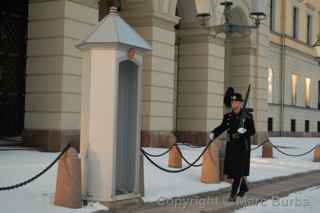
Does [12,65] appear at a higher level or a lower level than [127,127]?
higher

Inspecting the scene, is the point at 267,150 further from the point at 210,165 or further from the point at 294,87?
the point at 294,87

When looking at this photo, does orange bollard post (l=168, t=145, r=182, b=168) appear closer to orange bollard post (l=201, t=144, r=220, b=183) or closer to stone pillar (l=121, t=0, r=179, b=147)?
orange bollard post (l=201, t=144, r=220, b=183)

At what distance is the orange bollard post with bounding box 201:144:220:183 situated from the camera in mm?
11625

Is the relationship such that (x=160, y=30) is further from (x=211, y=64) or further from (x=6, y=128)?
(x=6, y=128)

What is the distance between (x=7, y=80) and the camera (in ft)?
61.0

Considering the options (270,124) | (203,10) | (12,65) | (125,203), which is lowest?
(125,203)

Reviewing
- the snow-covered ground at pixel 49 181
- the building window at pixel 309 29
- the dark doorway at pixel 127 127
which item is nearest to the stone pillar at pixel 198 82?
the snow-covered ground at pixel 49 181

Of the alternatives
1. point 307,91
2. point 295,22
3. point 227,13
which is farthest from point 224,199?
point 307,91

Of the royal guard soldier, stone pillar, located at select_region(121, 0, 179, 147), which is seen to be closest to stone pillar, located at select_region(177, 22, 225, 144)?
stone pillar, located at select_region(121, 0, 179, 147)

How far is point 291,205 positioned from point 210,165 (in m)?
2.10

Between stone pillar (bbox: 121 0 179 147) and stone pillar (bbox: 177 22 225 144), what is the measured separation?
2.69 metres

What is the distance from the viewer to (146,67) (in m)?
18.9

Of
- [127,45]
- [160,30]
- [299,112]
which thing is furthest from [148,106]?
[299,112]

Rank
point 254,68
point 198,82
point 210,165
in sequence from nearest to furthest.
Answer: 1. point 210,165
2. point 198,82
3. point 254,68
